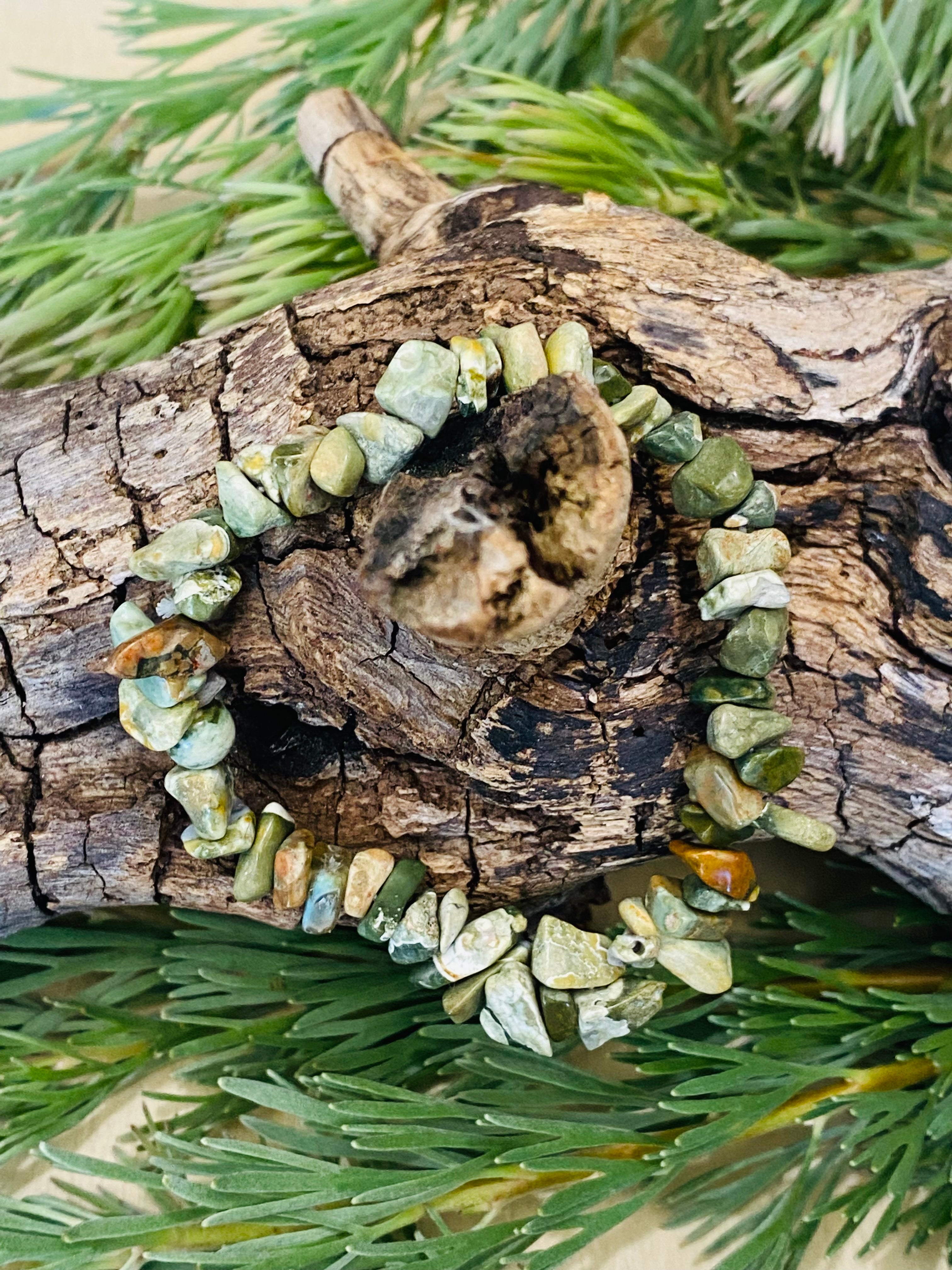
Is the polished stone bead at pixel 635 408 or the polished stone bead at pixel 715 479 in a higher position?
the polished stone bead at pixel 635 408

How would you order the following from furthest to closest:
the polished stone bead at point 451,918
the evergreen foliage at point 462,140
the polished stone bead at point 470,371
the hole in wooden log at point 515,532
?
the evergreen foliage at point 462,140 < the polished stone bead at point 451,918 < the polished stone bead at point 470,371 < the hole in wooden log at point 515,532

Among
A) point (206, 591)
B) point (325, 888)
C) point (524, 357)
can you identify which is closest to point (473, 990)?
point (325, 888)

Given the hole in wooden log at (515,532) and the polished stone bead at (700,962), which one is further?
the polished stone bead at (700,962)

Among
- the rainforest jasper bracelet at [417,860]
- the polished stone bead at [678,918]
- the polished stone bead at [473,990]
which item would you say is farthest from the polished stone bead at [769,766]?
the polished stone bead at [473,990]

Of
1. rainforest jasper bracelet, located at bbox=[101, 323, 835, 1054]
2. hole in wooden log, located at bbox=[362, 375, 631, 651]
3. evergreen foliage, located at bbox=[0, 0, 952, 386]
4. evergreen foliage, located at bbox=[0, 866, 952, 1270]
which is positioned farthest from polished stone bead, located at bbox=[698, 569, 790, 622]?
evergreen foliage, located at bbox=[0, 0, 952, 386]

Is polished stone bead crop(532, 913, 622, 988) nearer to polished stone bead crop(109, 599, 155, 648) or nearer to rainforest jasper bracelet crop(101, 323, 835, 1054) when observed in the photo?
rainforest jasper bracelet crop(101, 323, 835, 1054)

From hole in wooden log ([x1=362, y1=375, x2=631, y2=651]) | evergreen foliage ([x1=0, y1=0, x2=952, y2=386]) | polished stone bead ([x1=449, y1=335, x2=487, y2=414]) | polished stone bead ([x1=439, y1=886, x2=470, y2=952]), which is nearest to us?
hole in wooden log ([x1=362, y1=375, x2=631, y2=651])

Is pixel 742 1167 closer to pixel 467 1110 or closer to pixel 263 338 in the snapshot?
pixel 467 1110

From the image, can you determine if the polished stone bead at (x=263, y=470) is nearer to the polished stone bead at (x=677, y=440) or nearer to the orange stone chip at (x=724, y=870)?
the polished stone bead at (x=677, y=440)
